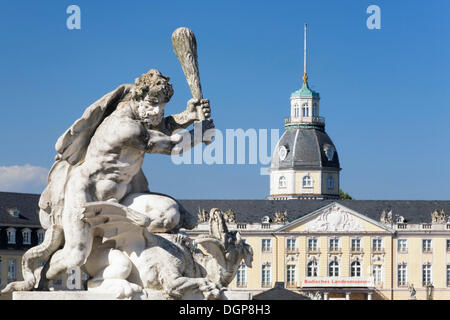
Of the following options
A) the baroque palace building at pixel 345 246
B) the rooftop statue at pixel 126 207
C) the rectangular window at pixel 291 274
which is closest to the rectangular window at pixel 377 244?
the baroque palace building at pixel 345 246

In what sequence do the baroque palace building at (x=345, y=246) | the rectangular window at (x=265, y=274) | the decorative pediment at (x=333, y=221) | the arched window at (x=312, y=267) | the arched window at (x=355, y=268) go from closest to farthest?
the baroque palace building at (x=345, y=246) → the decorative pediment at (x=333, y=221) → the rectangular window at (x=265, y=274) → the arched window at (x=312, y=267) → the arched window at (x=355, y=268)

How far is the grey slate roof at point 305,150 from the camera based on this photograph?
436 feet

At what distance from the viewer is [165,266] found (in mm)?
10484

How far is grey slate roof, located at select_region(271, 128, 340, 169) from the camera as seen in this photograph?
133 metres

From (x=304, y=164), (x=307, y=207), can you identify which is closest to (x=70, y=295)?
(x=307, y=207)

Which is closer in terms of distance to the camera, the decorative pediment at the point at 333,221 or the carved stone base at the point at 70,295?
the carved stone base at the point at 70,295

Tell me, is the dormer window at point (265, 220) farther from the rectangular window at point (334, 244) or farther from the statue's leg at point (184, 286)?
the statue's leg at point (184, 286)

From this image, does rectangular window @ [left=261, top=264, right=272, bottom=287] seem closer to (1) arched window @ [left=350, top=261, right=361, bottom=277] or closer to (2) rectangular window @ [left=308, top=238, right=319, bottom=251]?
(2) rectangular window @ [left=308, top=238, right=319, bottom=251]

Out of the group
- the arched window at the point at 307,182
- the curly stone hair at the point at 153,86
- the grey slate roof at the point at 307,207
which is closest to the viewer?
the curly stone hair at the point at 153,86

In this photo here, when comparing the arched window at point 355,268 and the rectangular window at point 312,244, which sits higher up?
the rectangular window at point 312,244

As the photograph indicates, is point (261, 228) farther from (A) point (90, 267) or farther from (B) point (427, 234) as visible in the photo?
(A) point (90, 267)

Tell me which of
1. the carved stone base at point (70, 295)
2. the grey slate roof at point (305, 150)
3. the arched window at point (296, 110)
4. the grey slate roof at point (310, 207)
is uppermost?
the arched window at point (296, 110)

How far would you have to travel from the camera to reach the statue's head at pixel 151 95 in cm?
1059

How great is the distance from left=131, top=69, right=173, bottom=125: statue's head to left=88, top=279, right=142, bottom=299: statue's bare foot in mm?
1285
